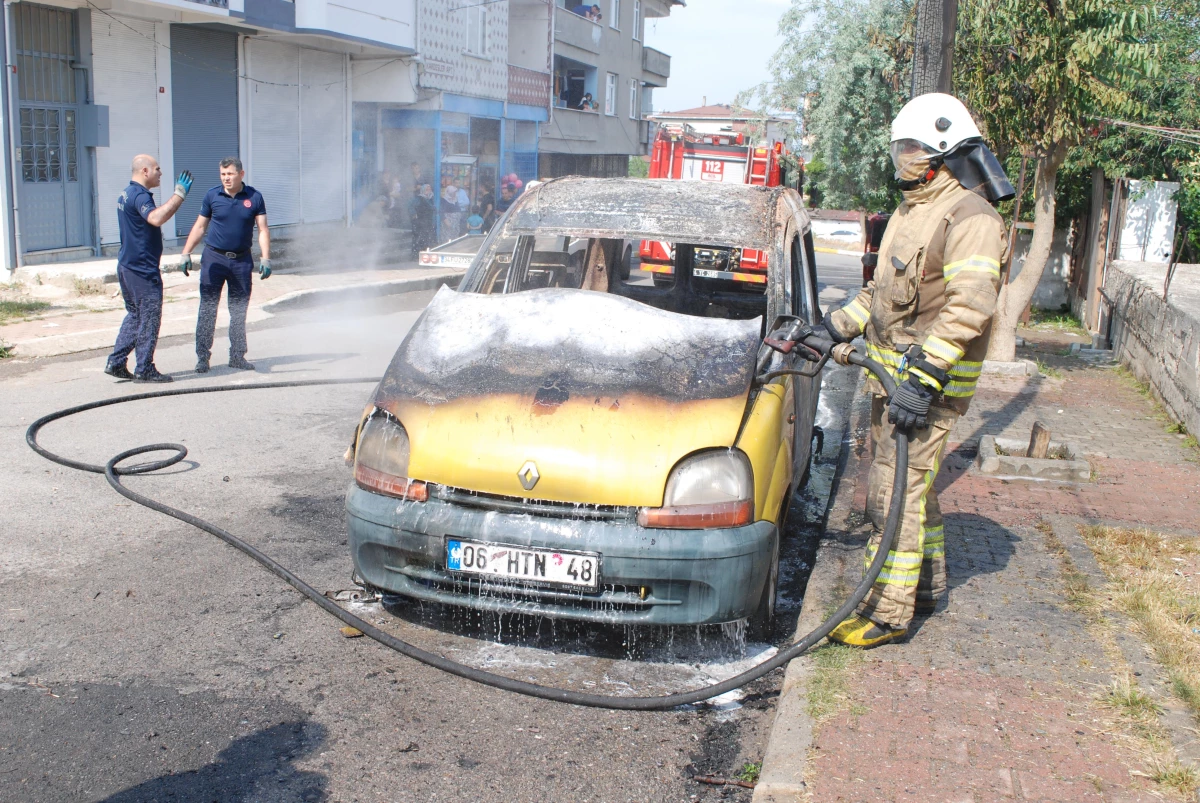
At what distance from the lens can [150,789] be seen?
3.04 metres

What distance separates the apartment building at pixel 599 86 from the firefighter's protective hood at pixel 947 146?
102 feet

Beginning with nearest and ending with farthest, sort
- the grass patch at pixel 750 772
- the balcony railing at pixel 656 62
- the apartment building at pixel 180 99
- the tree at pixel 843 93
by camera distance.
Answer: the grass patch at pixel 750 772 → the apartment building at pixel 180 99 → the tree at pixel 843 93 → the balcony railing at pixel 656 62

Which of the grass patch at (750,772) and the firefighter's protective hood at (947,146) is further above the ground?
the firefighter's protective hood at (947,146)

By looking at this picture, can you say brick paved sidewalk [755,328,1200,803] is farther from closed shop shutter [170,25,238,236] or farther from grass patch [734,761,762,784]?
closed shop shutter [170,25,238,236]

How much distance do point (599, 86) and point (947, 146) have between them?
3852cm

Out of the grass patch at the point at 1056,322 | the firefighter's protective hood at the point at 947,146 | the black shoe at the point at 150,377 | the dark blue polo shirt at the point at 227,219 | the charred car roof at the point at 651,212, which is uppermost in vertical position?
the firefighter's protective hood at the point at 947,146

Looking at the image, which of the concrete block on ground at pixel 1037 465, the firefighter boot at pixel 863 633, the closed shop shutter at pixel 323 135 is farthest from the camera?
the closed shop shutter at pixel 323 135

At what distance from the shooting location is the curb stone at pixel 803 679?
10.0 ft

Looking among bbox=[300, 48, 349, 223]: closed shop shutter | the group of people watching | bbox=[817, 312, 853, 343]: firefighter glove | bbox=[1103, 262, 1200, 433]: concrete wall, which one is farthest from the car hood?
the group of people watching

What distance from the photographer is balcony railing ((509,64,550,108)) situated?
2939 cm

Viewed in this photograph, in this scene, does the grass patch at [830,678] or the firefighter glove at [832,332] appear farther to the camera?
the firefighter glove at [832,332]

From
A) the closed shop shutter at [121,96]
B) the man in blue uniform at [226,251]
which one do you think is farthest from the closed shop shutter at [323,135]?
the man in blue uniform at [226,251]

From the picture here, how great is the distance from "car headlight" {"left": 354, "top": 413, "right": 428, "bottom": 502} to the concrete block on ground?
163 inches

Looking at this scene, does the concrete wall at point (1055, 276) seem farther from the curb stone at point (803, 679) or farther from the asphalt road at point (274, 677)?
the asphalt road at point (274, 677)
